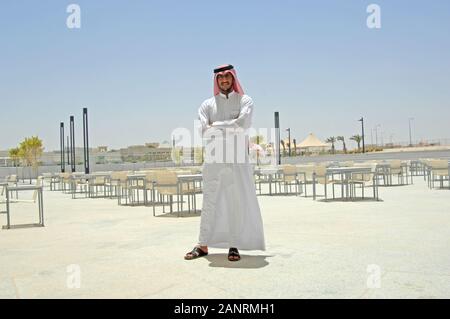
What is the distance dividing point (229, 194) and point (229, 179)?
0.14m

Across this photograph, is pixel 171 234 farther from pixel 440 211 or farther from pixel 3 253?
pixel 440 211

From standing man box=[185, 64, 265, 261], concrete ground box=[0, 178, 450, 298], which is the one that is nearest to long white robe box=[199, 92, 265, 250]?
standing man box=[185, 64, 265, 261]

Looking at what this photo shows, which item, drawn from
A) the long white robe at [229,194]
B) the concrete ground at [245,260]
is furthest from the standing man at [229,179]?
Answer: the concrete ground at [245,260]

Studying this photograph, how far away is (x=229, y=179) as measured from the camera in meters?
4.40

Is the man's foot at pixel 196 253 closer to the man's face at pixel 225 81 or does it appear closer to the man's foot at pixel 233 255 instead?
the man's foot at pixel 233 255

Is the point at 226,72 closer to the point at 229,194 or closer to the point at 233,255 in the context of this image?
the point at 229,194

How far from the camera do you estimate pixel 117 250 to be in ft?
16.0

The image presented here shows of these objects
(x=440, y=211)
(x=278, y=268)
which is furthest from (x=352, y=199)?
(x=278, y=268)

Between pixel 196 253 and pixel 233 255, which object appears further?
pixel 196 253

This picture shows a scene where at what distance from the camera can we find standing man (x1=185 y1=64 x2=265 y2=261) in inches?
171

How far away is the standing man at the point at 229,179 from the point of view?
4.35 metres

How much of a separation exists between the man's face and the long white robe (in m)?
0.07

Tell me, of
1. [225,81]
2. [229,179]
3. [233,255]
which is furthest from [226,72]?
[233,255]
